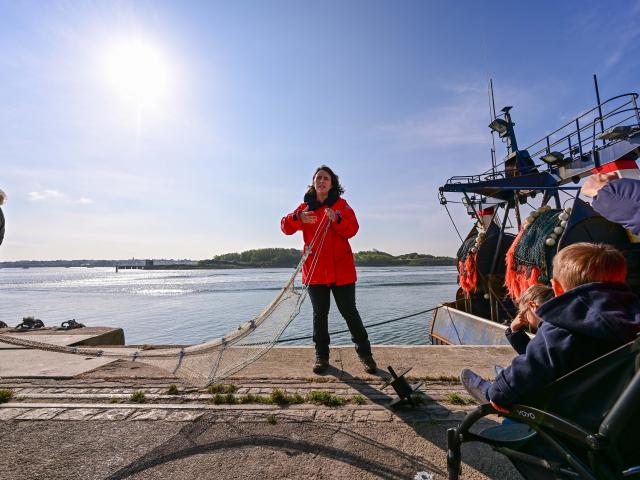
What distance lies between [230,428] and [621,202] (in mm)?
3089

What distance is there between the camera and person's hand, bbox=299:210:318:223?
4.76 meters

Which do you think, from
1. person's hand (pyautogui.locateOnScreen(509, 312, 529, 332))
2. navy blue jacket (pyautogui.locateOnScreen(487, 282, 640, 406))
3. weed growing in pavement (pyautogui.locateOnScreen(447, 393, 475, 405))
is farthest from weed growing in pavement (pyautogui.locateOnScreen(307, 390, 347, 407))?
navy blue jacket (pyautogui.locateOnScreen(487, 282, 640, 406))

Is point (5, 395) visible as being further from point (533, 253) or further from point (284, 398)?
point (533, 253)

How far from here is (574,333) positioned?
1.62 meters

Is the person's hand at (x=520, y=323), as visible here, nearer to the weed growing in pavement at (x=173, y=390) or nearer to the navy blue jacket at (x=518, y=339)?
the navy blue jacket at (x=518, y=339)

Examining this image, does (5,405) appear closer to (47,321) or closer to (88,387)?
(88,387)

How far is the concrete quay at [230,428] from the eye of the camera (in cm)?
256

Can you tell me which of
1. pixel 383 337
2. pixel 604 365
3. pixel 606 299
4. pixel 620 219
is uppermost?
pixel 620 219

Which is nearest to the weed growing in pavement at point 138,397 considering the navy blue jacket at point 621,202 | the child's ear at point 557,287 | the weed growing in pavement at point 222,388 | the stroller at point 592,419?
the weed growing in pavement at point 222,388

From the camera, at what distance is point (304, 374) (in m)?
4.57

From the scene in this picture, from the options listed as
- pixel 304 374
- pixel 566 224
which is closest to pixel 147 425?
pixel 304 374

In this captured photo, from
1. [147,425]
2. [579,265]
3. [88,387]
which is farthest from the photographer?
[88,387]

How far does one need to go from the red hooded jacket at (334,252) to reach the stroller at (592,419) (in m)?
3.01

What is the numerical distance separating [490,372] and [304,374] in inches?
88.2
